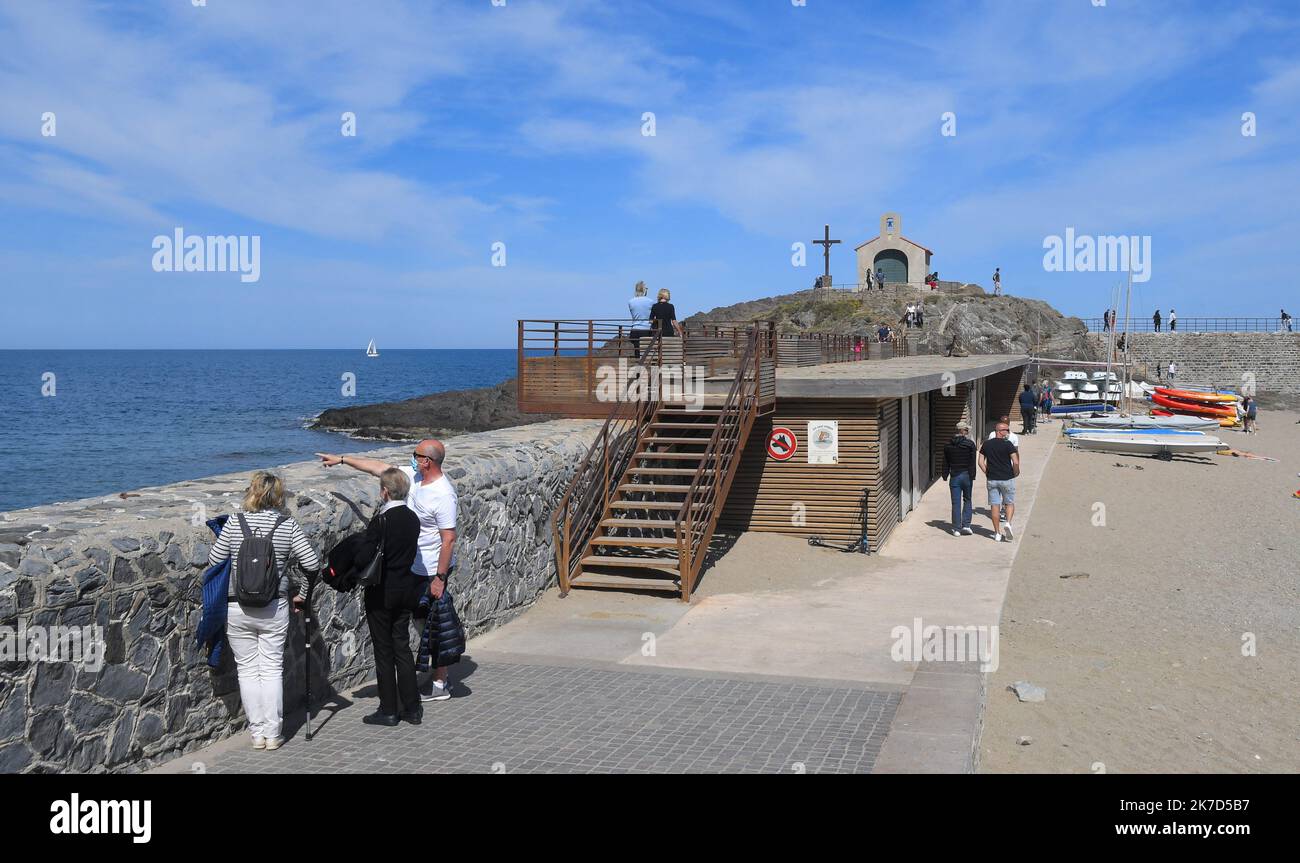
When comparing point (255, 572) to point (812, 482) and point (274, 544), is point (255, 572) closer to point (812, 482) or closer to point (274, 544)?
point (274, 544)

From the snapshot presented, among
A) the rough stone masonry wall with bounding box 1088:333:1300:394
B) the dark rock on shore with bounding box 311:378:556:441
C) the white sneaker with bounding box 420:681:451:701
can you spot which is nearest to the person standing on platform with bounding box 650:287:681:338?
the white sneaker with bounding box 420:681:451:701

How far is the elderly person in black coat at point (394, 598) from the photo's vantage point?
6.51m

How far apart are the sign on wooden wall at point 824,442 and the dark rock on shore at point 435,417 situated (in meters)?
39.7

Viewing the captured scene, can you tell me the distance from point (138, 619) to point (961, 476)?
1204cm

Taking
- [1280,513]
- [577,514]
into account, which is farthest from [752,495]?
[1280,513]

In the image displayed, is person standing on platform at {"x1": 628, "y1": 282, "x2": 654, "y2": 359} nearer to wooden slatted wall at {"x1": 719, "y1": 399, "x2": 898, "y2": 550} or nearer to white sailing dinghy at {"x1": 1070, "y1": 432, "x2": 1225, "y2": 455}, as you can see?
wooden slatted wall at {"x1": 719, "y1": 399, "x2": 898, "y2": 550}

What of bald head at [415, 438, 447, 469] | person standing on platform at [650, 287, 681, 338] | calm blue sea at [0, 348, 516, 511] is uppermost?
person standing on platform at [650, 287, 681, 338]

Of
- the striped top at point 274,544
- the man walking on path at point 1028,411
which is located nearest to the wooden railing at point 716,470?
the striped top at point 274,544

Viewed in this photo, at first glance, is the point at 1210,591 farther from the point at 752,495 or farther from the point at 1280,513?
the point at 1280,513

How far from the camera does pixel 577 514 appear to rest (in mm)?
11398

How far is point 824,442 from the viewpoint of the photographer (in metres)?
13.9

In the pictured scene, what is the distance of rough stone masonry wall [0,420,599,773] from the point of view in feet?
16.9

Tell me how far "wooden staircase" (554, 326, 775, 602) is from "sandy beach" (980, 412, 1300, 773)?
11.1 feet
